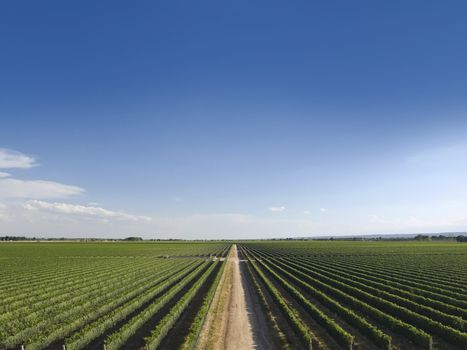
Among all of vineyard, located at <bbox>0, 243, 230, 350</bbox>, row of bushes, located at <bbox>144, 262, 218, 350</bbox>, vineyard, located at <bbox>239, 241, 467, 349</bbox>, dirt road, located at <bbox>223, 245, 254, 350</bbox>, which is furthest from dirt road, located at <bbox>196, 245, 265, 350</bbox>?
row of bushes, located at <bbox>144, 262, 218, 350</bbox>

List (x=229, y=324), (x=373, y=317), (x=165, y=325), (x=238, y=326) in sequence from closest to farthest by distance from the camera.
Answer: (x=165, y=325) < (x=238, y=326) < (x=229, y=324) < (x=373, y=317)

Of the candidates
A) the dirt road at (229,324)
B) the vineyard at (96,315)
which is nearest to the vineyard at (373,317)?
the dirt road at (229,324)

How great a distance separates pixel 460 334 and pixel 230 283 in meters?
28.1

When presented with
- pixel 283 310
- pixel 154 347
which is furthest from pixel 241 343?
pixel 283 310

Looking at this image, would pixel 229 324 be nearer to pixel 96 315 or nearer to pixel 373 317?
pixel 96 315

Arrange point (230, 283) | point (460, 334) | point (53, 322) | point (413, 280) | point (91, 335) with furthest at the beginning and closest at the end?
point (230, 283), point (413, 280), point (53, 322), point (91, 335), point (460, 334)

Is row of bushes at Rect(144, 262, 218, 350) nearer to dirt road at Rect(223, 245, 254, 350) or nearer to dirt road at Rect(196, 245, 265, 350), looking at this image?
dirt road at Rect(196, 245, 265, 350)

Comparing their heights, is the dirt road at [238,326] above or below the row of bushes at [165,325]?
below

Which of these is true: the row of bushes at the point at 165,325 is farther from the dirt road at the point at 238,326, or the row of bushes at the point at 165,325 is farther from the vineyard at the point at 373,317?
the vineyard at the point at 373,317

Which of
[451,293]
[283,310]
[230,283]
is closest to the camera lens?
[283,310]

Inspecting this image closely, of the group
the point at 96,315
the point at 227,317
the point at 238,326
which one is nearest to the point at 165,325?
the point at 238,326

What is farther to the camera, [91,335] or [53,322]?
[53,322]

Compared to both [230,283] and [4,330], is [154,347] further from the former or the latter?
[230,283]

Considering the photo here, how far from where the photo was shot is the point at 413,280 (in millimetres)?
41375
